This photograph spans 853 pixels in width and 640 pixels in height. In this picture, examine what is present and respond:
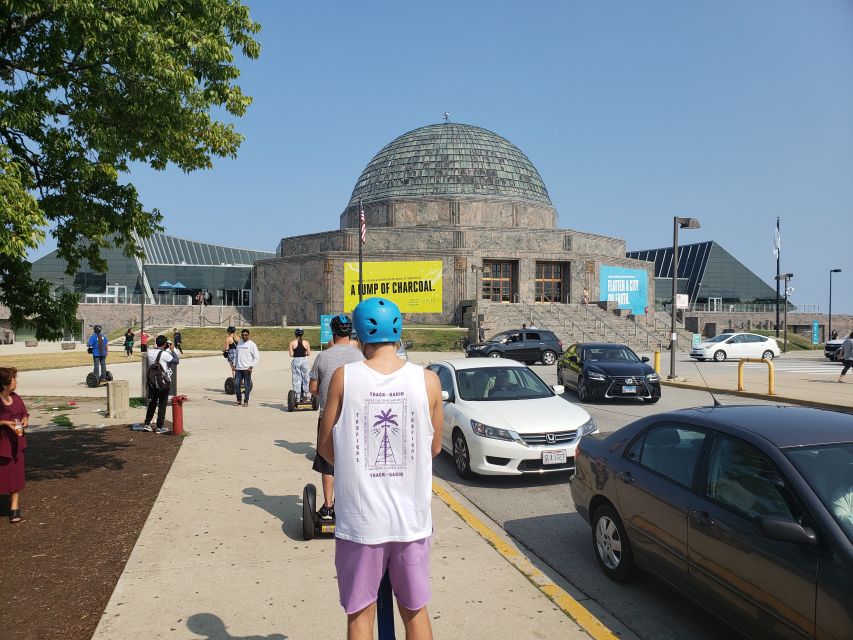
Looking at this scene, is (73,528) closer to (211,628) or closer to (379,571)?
(211,628)

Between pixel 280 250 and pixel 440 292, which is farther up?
pixel 280 250

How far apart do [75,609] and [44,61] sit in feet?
17.2

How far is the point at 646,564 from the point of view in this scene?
13.2 ft

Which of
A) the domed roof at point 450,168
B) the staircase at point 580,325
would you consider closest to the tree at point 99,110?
the staircase at point 580,325

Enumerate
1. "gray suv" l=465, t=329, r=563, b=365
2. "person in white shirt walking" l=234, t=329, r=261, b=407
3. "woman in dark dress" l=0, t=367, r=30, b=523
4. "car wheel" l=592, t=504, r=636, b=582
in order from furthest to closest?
"gray suv" l=465, t=329, r=563, b=365
"person in white shirt walking" l=234, t=329, r=261, b=407
"woman in dark dress" l=0, t=367, r=30, b=523
"car wheel" l=592, t=504, r=636, b=582

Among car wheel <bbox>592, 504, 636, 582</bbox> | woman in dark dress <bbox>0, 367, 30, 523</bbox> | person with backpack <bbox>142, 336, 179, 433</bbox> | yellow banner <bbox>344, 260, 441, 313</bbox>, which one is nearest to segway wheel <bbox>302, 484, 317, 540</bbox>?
car wheel <bbox>592, 504, 636, 582</bbox>

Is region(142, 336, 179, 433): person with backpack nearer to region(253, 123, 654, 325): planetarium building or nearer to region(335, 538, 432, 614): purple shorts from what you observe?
region(335, 538, 432, 614): purple shorts

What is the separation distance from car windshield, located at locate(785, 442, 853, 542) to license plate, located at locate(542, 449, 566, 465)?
356 centimetres

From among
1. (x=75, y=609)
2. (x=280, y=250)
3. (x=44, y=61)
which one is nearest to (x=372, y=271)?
(x=280, y=250)

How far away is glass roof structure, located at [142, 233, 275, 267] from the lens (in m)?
65.0

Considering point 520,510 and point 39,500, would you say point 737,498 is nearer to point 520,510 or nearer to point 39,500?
point 520,510

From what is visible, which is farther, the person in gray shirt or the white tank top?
the person in gray shirt

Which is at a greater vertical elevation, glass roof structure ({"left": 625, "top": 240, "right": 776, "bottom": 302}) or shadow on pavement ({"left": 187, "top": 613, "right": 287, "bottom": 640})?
glass roof structure ({"left": 625, "top": 240, "right": 776, "bottom": 302})

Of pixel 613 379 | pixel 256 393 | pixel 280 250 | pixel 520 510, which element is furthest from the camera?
pixel 280 250
